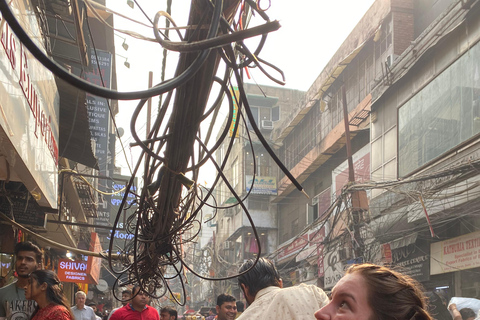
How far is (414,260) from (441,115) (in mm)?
4527

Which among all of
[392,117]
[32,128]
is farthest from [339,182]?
[32,128]

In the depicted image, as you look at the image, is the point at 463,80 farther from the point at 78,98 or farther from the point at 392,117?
the point at 78,98

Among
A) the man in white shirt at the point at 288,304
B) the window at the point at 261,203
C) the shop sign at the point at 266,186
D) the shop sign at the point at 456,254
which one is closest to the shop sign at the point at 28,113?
the man in white shirt at the point at 288,304

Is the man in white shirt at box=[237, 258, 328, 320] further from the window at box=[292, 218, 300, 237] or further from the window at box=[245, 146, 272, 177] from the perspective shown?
the window at box=[245, 146, 272, 177]

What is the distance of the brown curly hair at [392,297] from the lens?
1.32 metres

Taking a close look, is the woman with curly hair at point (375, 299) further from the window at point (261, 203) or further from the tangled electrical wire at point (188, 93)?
the window at point (261, 203)

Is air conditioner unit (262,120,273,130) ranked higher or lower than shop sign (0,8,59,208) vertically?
higher

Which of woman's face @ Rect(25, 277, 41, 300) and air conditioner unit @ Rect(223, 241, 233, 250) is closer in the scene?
woman's face @ Rect(25, 277, 41, 300)

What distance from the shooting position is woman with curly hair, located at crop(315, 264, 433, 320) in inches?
52.1

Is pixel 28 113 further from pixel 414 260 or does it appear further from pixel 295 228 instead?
pixel 295 228

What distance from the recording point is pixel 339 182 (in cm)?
2473

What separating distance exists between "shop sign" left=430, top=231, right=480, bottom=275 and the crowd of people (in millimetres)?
5888

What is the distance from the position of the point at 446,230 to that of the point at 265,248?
2766 centimetres

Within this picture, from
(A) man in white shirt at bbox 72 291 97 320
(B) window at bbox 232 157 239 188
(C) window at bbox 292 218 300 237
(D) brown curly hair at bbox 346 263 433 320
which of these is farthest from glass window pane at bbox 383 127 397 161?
(B) window at bbox 232 157 239 188
